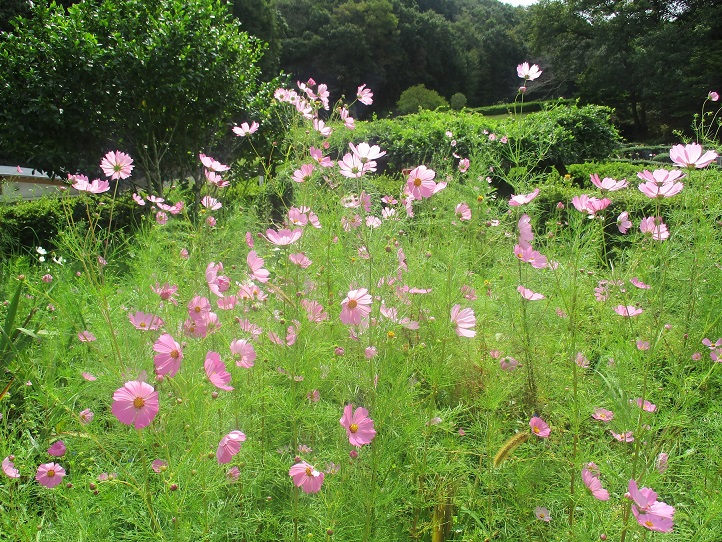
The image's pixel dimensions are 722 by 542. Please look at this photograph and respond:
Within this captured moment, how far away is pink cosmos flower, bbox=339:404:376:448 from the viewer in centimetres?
100

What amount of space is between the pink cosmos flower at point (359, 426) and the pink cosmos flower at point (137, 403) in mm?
353

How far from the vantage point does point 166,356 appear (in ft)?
3.04

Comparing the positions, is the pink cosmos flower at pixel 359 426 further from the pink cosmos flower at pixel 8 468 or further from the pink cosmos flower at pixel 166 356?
the pink cosmos flower at pixel 8 468

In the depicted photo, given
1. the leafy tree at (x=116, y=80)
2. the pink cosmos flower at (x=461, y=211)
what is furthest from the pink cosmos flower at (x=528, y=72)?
the leafy tree at (x=116, y=80)

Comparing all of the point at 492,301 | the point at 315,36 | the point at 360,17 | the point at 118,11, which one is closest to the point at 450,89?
the point at 360,17

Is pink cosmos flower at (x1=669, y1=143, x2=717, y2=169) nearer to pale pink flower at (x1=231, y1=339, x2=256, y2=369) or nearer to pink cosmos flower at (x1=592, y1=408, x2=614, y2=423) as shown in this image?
pink cosmos flower at (x1=592, y1=408, x2=614, y2=423)

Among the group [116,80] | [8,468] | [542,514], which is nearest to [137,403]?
[8,468]

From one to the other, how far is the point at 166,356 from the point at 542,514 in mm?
941

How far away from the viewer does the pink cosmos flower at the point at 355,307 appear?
1098 millimetres

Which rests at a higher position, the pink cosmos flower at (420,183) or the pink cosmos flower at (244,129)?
the pink cosmos flower at (420,183)

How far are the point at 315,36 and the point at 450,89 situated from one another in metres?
9.51

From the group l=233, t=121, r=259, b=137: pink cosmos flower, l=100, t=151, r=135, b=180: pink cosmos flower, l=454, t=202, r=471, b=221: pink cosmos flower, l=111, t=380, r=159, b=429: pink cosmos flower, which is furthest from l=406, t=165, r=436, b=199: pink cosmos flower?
l=233, t=121, r=259, b=137: pink cosmos flower

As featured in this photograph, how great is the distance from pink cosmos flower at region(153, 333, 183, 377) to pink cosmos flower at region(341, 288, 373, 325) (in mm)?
340

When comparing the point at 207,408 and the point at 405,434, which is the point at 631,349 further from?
the point at 207,408
